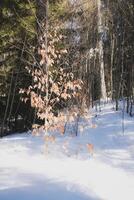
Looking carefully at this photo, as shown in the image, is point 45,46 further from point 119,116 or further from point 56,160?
point 119,116

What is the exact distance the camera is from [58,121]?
10680mm

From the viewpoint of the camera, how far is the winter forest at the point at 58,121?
309 inches

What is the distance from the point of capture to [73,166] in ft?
30.1

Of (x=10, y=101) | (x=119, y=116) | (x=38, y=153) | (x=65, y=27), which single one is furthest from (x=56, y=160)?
(x=65, y=27)

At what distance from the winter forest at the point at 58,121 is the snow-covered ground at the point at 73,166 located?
0.6 inches

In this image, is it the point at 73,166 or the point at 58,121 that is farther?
the point at 58,121

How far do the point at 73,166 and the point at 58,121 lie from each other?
5.81 feet

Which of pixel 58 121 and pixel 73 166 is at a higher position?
pixel 58 121

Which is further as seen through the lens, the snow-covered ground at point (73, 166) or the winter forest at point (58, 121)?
the winter forest at point (58, 121)

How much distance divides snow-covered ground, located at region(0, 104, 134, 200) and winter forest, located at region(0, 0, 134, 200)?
0.6 inches

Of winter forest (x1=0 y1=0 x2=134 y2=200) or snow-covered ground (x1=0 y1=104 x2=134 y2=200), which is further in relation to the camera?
winter forest (x1=0 y1=0 x2=134 y2=200)

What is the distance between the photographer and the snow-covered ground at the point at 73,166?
7.31 m

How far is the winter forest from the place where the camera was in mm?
7840

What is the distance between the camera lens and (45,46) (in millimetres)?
10492
